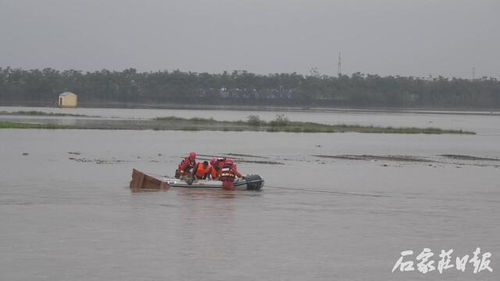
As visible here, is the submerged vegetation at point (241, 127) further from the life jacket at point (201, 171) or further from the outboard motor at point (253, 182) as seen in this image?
the outboard motor at point (253, 182)

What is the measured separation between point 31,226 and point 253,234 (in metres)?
5.24

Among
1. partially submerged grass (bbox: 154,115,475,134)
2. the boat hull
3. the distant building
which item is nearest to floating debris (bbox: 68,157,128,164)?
the boat hull

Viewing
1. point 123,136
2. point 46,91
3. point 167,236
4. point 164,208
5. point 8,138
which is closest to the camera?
point 167,236

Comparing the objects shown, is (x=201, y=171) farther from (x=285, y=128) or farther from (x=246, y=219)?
(x=285, y=128)

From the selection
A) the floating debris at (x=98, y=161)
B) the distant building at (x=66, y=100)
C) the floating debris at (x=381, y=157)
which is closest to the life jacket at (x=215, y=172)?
→ the floating debris at (x=98, y=161)

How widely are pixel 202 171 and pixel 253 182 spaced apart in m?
1.74

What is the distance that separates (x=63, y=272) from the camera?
1778 cm

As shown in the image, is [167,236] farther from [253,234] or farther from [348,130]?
[348,130]

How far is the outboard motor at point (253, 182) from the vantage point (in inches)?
1294

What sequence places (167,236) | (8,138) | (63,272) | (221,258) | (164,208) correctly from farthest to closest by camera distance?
1. (8,138)
2. (164,208)
3. (167,236)
4. (221,258)
5. (63,272)

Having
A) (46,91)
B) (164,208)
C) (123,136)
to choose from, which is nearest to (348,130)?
(123,136)

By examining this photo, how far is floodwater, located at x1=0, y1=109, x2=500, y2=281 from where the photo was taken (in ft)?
61.4

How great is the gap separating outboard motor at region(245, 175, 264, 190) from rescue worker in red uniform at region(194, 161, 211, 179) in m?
1.33

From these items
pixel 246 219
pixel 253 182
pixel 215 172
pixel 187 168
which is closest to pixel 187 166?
pixel 187 168
